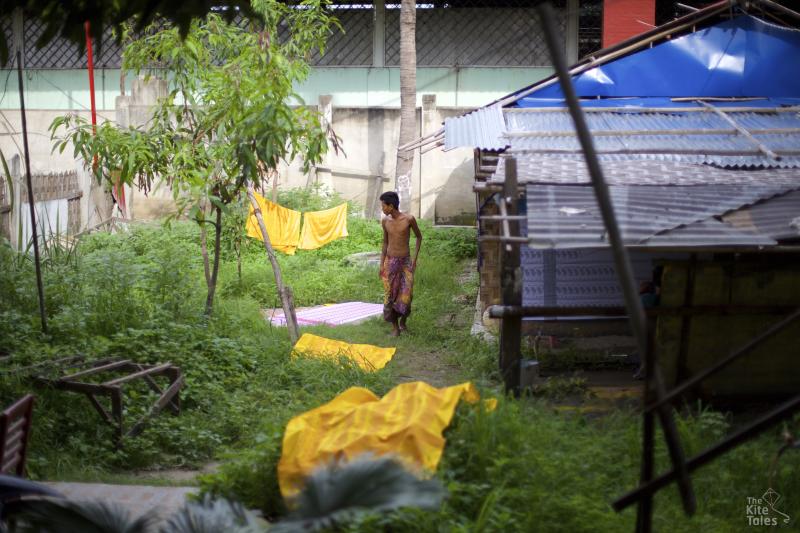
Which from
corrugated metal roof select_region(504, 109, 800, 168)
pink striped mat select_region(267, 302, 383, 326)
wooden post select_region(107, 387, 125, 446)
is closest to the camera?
wooden post select_region(107, 387, 125, 446)

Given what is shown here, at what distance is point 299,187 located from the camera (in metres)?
15.9

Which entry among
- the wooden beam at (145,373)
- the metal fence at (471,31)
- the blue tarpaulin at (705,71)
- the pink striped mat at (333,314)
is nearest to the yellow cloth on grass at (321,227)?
the pink striped mat at (333,314)

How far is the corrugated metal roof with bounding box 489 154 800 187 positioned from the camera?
6.63 m

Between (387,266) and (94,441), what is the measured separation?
4.38 metres

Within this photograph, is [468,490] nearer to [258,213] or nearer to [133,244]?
[258,213]

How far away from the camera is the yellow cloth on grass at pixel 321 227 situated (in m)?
13.5

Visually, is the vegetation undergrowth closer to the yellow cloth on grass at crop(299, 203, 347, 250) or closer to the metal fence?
the yellow cloth on grass at crop(299, 203, 347, 250)

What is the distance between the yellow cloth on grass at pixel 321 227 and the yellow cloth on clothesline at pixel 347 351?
207 inches

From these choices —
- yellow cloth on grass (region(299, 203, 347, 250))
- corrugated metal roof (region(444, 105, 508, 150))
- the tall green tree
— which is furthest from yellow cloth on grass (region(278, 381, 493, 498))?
yellow cloth on grass (region(299, 203, 347, 250))

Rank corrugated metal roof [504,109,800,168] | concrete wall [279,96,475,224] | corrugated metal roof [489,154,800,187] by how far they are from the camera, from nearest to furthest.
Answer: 1. corrugated metal roof [489,154,800,187]
2. corrugated metal roof [504,109,800,168]
3. concrete wall [279,96,475,224]

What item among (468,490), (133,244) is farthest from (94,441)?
(133,244)

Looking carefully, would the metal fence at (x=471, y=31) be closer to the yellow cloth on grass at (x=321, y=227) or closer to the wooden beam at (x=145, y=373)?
the yellow cloth on grass at (x=321, y=227)

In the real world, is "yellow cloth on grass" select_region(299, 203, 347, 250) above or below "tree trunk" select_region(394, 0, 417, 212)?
below

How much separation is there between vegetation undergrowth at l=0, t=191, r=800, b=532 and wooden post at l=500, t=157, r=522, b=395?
0.22 metres
